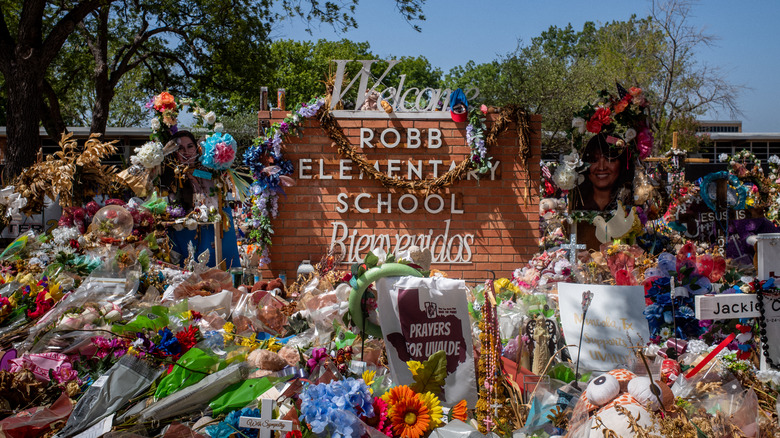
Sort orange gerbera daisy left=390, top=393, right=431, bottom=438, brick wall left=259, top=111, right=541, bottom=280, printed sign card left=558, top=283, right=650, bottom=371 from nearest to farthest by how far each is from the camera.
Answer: orange gerbera daisy left=390, top=393, right=431, bottom=438 < printed sign card left=558, top=283, right=650, bottom=371 < brick wall left=259, top=111, right=541, bottom=280

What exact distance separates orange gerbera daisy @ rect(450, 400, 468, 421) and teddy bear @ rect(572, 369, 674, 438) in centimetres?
59

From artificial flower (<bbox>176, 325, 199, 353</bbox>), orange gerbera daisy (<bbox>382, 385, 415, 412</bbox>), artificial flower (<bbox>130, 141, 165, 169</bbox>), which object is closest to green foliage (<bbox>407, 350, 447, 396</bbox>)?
orange gerbera daisy (<bbox>382, 385, 415, 412</bbox>)

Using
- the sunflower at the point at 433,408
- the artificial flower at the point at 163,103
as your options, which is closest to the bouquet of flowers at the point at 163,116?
the artificial flower at the point at 163,103

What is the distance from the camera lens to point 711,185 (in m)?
10.1

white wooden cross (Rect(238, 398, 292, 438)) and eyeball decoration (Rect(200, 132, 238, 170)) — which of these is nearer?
white wooden cross (Rect(238, 398, 292, 438))

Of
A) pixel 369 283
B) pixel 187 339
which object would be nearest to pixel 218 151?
pixel 187 339

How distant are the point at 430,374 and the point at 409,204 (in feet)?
14.3

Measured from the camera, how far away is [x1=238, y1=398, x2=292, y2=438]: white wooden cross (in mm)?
2668

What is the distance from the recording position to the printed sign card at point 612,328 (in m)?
3.65

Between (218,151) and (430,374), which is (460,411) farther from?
(218,151)

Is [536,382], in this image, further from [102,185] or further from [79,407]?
[102,185]

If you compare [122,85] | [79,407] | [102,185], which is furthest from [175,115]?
[122,85]

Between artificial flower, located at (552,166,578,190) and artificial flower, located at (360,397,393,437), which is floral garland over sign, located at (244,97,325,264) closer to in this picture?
artificial flower, located at (552,166,578,190)

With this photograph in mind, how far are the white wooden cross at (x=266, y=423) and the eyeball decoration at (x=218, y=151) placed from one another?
4555 mm
